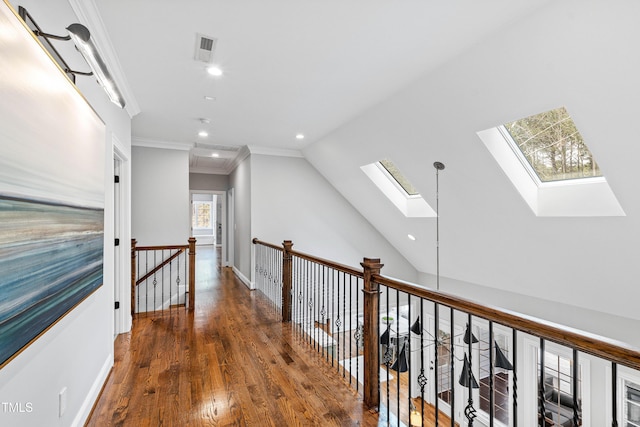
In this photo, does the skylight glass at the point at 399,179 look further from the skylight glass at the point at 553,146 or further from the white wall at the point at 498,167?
the skylight glass at the point at 553,146

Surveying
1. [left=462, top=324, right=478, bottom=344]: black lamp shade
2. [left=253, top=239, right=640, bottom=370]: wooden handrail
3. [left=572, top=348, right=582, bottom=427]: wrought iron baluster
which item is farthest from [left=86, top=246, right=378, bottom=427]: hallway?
[left=572, top=348, right=582, bottom=427]: wrought iron baluster

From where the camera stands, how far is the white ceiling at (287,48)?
6.58 ft

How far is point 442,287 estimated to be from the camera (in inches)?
246

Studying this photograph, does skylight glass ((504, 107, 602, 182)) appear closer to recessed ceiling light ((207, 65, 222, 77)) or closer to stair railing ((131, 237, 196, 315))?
recessed ceiling light ((207, 65, 222, 77))

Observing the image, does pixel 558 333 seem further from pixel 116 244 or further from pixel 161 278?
pixel 161 278

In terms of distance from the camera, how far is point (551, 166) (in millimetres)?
3295

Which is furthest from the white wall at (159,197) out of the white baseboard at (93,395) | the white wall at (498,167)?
the white baseboard at (93,395)

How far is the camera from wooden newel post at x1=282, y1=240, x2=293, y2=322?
12.4 ft

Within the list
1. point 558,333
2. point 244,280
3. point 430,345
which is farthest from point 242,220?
point 558,333

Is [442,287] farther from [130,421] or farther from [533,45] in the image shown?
[130,421]

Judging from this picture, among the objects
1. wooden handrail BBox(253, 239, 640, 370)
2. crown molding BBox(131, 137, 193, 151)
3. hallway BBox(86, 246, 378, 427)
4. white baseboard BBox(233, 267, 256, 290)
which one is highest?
crown molding BBox(131, 137, 193, 151)

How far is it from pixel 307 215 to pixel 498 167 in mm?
3505

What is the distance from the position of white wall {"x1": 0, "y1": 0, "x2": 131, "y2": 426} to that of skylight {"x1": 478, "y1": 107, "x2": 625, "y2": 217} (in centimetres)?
334

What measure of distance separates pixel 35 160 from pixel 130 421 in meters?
1.72
